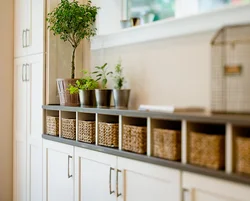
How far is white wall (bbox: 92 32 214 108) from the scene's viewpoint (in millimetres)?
1845

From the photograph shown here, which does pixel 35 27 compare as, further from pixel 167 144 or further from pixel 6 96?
pixel 167 144

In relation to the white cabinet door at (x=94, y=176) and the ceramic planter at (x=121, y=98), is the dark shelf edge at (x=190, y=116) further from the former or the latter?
the white cabinet door at (x=94, y=176)

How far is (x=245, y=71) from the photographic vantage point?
1591 mm

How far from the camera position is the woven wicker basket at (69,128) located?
237 cm

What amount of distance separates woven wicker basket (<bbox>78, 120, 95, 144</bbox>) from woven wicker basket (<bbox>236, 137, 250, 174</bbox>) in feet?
3.42

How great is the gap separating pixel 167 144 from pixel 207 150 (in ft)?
0.80

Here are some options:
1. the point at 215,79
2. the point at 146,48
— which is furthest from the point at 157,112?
the point at 146,48

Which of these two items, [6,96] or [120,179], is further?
[6,96]

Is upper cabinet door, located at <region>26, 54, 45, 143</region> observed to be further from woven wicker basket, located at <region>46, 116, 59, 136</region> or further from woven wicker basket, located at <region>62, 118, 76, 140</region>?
woven wicker basket, located at <region>62, 118, 76, 140</region>

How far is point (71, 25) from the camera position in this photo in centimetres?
253

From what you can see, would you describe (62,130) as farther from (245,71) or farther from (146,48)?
(245,71)

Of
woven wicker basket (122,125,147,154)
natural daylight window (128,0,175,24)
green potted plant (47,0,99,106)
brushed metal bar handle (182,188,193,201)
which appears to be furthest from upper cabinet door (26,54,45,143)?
brushed metal bar handle (182,188,193,201)

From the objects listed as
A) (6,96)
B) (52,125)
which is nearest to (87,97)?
(52,125)

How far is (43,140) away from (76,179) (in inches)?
21.0
